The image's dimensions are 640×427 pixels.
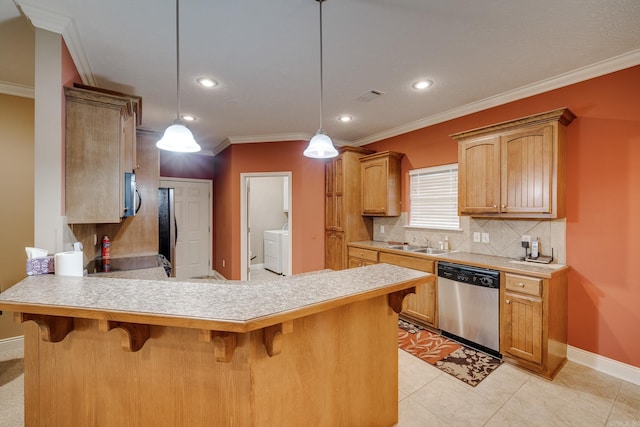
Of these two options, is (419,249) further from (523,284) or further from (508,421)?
(508,421)

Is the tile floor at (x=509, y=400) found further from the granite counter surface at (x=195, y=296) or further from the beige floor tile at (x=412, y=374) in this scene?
the granite counter surface at (x=195, y=296)

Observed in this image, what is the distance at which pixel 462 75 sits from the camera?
268 centimetres

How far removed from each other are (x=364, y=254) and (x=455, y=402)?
2221 millimetres

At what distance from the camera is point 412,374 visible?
98.2 inches

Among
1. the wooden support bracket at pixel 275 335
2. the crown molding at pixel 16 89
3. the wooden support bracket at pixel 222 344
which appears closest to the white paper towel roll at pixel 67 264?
the wooden support bracket at pixel 222 344

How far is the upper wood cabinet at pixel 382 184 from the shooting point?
4.17 metres

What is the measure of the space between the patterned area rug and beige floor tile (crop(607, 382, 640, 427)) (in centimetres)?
77

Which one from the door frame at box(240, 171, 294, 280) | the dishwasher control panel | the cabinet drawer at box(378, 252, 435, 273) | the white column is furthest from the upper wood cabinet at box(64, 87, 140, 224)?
the dishwasher control panel

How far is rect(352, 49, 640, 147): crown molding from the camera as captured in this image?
236 cm

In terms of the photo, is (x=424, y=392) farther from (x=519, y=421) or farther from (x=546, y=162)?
(x=546, y=162)

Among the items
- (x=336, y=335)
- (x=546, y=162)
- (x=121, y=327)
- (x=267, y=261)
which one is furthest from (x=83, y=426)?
(x=267, y=261)

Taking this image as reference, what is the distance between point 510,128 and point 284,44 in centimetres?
240

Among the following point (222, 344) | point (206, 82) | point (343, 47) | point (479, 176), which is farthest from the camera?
point (479, 176)

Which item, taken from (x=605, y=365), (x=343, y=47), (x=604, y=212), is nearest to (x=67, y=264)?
(x=343, y=47)
